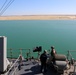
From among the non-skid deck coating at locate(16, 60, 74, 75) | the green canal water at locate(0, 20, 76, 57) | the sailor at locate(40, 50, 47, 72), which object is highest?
the green canal water at locate(0, 20, 76, 57)

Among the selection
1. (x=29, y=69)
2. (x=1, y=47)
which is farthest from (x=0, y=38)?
(x=29, y=69)

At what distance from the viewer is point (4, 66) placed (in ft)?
30.9

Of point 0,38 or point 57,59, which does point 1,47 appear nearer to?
point 0,38

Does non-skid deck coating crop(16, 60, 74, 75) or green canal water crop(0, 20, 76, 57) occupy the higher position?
green canal water crop(0, 20, 76, 57)

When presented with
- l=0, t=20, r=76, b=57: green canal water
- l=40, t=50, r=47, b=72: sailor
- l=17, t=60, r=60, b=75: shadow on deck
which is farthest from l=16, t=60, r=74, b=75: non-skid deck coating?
l=0, t=20, r=76, b=57: green canal water

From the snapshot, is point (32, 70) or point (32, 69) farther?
point (32, 69)

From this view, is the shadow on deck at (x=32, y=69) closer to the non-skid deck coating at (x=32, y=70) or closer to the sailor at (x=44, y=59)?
the non-skid deck coating at (x=32, y=70)

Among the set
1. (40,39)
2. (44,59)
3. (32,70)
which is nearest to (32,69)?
(32,70)

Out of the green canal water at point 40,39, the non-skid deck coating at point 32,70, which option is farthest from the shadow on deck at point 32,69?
the green canal water at point 40,39

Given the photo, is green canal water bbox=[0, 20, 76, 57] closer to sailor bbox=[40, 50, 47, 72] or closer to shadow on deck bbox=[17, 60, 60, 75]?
shadow on deck bbox=[17, 60, 60, 75]

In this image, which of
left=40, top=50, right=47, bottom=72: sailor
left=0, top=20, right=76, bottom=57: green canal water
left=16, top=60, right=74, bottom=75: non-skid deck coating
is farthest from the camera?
left=0, top=20, right=76, bottom=57: green canal water

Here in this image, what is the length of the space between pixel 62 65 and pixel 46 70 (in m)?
1.01

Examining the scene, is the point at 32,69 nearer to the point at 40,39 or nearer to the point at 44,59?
the point at 44,59

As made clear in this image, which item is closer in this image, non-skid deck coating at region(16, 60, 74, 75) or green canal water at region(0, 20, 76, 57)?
non-skid deck coating at region(16, 60, 74, 75)
